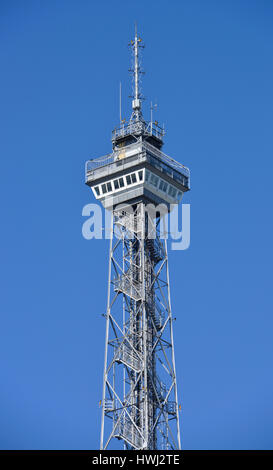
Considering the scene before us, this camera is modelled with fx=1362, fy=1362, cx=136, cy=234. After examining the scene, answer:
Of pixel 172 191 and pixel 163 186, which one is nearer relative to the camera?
pixel 163 186

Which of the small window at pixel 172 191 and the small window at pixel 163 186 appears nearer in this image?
the small window at pixel 163 186

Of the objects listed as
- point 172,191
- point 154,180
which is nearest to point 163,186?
point 154,180

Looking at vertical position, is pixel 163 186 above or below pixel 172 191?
below

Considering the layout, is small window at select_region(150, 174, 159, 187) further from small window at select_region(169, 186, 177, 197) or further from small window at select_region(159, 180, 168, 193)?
small window at select_region(169, 186, 177, 197)

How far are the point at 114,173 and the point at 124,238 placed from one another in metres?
6.89

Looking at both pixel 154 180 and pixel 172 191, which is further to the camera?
pixel 172 191

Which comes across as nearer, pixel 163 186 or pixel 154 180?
pixel 154 180

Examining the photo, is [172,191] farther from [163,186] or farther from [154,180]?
[154,180]

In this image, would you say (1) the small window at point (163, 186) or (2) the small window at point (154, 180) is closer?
(2) the small window at point (154, 180)

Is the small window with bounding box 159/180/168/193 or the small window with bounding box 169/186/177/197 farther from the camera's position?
the small window with bounding box 169/186/177/197

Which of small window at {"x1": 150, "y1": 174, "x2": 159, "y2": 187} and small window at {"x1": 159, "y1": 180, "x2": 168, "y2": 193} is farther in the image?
small window at {"x1": 159, "y1": 180, "x2": 168, "y2": 193}

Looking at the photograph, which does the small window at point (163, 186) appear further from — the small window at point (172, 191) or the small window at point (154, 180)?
the small window at point (172, 191)
